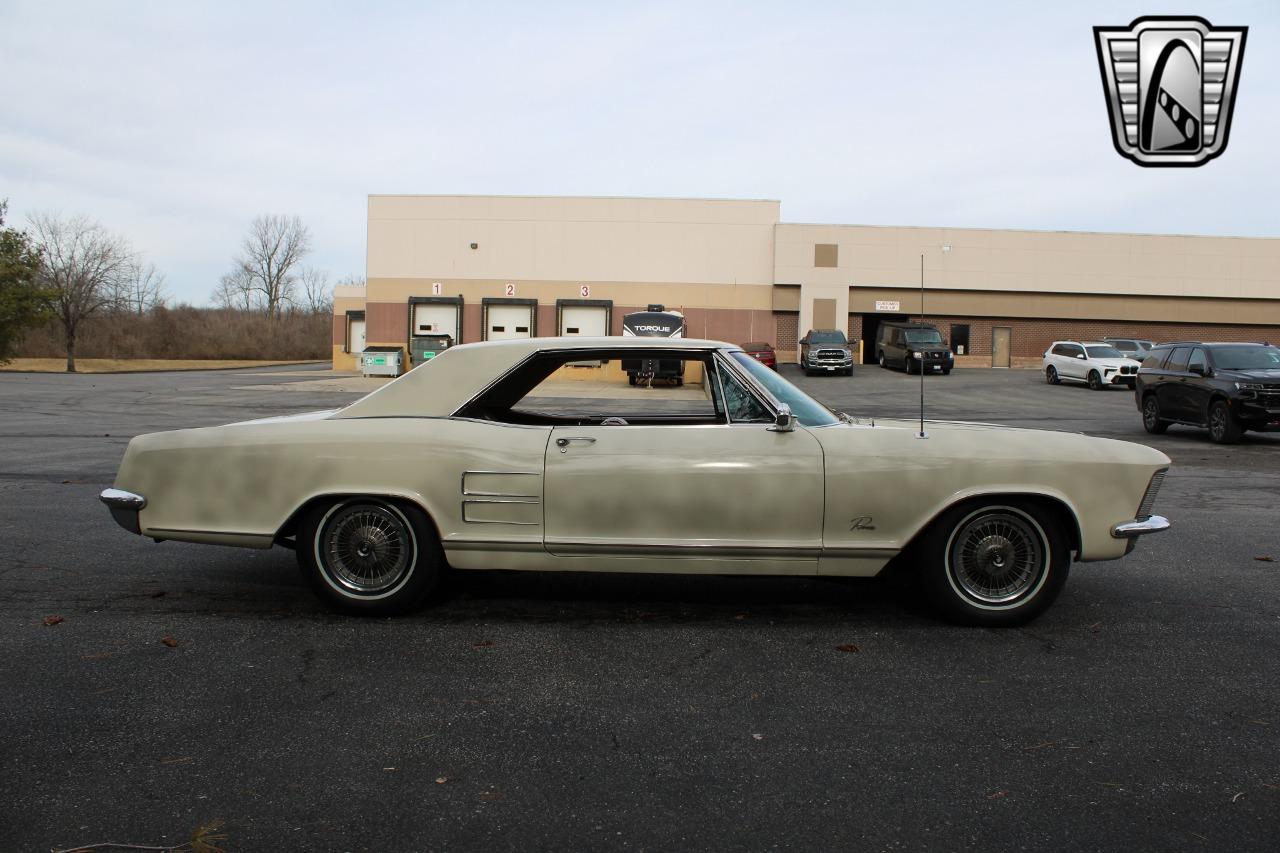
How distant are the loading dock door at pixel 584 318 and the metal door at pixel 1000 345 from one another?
1971 cm

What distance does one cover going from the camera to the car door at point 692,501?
443 cm

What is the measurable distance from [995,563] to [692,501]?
61.0 inches

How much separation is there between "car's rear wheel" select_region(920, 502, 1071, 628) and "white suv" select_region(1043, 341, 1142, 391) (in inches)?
1167

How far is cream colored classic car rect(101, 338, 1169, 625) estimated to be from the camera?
4.43 metres

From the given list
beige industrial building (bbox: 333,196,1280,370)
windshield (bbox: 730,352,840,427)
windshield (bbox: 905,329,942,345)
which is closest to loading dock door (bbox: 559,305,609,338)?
beige industrial building (bbox: 333,196,1280,370)

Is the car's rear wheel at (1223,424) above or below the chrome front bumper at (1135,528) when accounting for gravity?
above

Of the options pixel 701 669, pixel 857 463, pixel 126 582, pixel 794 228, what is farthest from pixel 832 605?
pixel 794 228

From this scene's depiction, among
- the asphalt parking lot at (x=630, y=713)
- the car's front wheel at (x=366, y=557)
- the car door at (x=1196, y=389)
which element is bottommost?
the asphalt parking lot at (x=630, y=713)

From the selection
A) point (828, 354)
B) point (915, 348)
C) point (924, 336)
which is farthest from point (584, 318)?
point (924, 336)

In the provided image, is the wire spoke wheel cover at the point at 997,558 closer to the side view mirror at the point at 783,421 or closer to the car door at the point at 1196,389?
the side view mirror at the point at 783,421

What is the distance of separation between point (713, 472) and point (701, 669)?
96 cm

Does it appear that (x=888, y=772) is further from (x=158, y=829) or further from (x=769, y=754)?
(x=158, y=829)

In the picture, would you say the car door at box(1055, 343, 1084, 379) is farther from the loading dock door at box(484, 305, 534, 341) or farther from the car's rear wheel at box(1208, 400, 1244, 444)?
the loading dock door at box(484, 305, 534, 341)

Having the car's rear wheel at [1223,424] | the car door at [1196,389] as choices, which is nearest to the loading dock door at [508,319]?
the car door at [1196,389]
